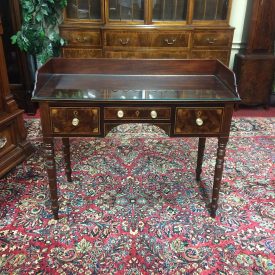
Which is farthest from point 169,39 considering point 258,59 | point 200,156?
point 200,156

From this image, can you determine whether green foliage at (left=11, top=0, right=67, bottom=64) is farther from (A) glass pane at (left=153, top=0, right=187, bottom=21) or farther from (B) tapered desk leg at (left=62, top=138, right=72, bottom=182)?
(B) tapered desk leg at (left=62, top=138, right=72, bottom=182)

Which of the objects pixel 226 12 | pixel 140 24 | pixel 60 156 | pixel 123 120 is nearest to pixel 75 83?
pixel 123 120

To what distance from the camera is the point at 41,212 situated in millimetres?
2184

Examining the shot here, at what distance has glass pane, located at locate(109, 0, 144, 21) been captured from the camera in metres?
3.70

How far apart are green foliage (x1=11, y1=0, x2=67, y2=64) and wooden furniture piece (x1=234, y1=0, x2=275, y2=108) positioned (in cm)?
230

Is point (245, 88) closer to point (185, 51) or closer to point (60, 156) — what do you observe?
point (185, 51)

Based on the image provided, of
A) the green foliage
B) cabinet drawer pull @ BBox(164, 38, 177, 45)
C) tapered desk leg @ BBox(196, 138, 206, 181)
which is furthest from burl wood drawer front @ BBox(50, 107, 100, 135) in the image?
cabinet drawer pull @ BBox(164, 38, 177, 45)

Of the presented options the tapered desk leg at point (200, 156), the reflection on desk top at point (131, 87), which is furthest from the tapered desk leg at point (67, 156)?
the tapered desk leg at point (200, 156)

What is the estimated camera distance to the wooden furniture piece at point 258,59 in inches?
148

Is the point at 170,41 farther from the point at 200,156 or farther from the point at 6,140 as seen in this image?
the point at 6,140

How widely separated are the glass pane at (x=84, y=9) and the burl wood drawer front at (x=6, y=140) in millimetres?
1808

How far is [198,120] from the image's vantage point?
1809mm

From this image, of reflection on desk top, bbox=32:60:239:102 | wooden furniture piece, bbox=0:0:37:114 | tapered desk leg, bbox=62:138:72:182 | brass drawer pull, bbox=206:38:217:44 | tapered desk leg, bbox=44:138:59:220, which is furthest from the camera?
brass drawer pull, bbox=206:38:217:44

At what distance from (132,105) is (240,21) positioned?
324 centimetres
